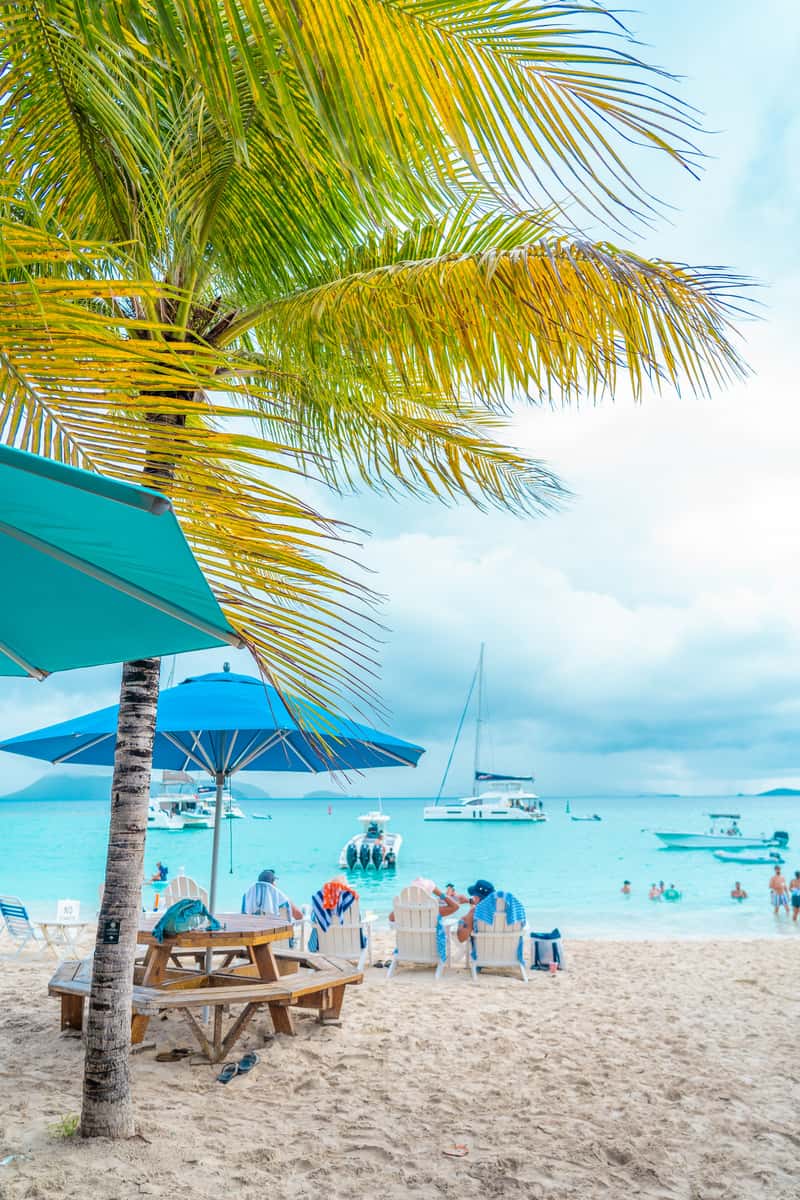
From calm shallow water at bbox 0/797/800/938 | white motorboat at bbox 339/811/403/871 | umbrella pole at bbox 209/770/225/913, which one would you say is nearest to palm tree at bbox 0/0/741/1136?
umbrella pole at bbox 209/770/225/913

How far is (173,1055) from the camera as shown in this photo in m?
5.02

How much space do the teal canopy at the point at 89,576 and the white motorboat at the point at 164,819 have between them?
57.9 meters

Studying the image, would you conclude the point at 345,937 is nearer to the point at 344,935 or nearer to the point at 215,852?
the point at 344,935

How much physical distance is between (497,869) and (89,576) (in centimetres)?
3946

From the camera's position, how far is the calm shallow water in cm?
1978

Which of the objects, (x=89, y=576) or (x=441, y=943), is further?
(x=441, y=943)

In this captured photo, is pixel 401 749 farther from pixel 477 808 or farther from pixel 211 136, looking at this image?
pixel 477 808

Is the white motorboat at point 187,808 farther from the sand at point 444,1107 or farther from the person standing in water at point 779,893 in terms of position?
the sand at point 444,1107

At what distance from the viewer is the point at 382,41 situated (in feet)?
5.96

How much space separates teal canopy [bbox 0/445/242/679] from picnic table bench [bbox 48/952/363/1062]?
2757 millimetres

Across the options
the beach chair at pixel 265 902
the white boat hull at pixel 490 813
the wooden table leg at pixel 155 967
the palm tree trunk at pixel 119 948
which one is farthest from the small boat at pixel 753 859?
the palm tree trunk at pixel 119 948

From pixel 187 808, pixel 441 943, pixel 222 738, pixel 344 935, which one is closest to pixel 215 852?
pixel 222 738

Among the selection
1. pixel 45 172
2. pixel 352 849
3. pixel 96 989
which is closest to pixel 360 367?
pixel 45 172

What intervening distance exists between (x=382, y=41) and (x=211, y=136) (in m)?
2.34
